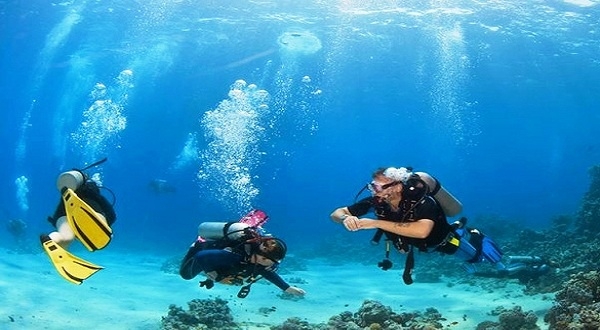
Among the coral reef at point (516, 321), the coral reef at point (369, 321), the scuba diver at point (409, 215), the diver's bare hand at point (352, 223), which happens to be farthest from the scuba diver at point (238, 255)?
the coral reef at point (516, 321)

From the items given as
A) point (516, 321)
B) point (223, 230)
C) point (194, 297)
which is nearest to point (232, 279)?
point (223, 230)

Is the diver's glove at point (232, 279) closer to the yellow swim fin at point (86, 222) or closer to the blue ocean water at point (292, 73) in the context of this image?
the yellow swim fin at point (86, 222)

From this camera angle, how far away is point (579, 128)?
73.6 m

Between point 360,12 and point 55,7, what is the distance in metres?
19.2

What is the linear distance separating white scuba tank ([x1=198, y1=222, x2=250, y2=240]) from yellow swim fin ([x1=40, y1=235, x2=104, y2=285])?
1.38 m

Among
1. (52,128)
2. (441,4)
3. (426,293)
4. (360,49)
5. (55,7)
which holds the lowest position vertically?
(52,128)

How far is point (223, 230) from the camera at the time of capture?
613cm

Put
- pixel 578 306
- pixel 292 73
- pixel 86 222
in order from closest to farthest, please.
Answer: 1. pixel 86 222
2. pixel 578 306
3. pixel 292 73

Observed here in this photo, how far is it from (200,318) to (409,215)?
7.70m

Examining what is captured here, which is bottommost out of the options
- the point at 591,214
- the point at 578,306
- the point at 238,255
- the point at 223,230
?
the point at 238,255

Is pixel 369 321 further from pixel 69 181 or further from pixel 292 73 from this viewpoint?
pixel 292 73

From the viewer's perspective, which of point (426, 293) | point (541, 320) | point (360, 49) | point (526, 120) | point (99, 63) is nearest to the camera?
point (541, 320)

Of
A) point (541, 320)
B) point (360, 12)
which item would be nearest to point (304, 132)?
point (360, 12)

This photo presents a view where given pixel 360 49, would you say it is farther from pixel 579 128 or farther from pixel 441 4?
pixel 579 128
